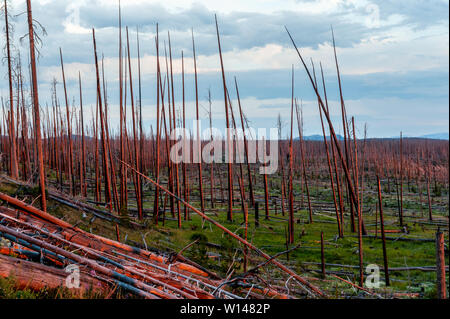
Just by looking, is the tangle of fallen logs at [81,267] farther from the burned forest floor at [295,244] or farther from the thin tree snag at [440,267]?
the thin tree snag at [440,267]

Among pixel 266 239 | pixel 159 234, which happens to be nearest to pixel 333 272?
pixel 266 239

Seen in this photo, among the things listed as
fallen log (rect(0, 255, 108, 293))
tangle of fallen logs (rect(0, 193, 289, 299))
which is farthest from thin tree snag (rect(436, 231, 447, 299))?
fallen log (rect(0, 255, 108, 293))

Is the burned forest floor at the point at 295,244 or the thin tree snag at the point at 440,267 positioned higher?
the thin tree snag at the point at 440,267

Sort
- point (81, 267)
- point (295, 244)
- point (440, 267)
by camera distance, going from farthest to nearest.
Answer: point (295, 244) < point (81, 267) < point (440, 267)

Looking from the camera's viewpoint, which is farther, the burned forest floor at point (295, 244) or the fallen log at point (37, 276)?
the burned forest floor at point (295, 244)

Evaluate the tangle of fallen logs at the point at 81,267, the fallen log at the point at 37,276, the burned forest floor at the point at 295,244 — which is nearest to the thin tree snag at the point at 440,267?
the burned forest floor at the point at 295,244

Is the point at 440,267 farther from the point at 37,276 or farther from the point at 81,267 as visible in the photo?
the point at 37,276

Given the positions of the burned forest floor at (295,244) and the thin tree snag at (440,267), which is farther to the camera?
the burned forest floor at (295,244)

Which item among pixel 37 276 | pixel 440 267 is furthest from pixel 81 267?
pixel 440 267

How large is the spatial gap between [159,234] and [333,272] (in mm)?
4820

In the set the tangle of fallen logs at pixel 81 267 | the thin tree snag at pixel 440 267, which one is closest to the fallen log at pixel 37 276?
the tangle of fallen logs at pixel 81 267

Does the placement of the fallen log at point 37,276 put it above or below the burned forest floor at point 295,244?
above

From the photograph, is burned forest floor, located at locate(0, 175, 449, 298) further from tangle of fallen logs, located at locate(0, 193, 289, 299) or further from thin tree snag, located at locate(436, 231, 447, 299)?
thin tree snag, located at locate(436, 231, 447, 299)

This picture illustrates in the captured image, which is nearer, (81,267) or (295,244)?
(81,267)
